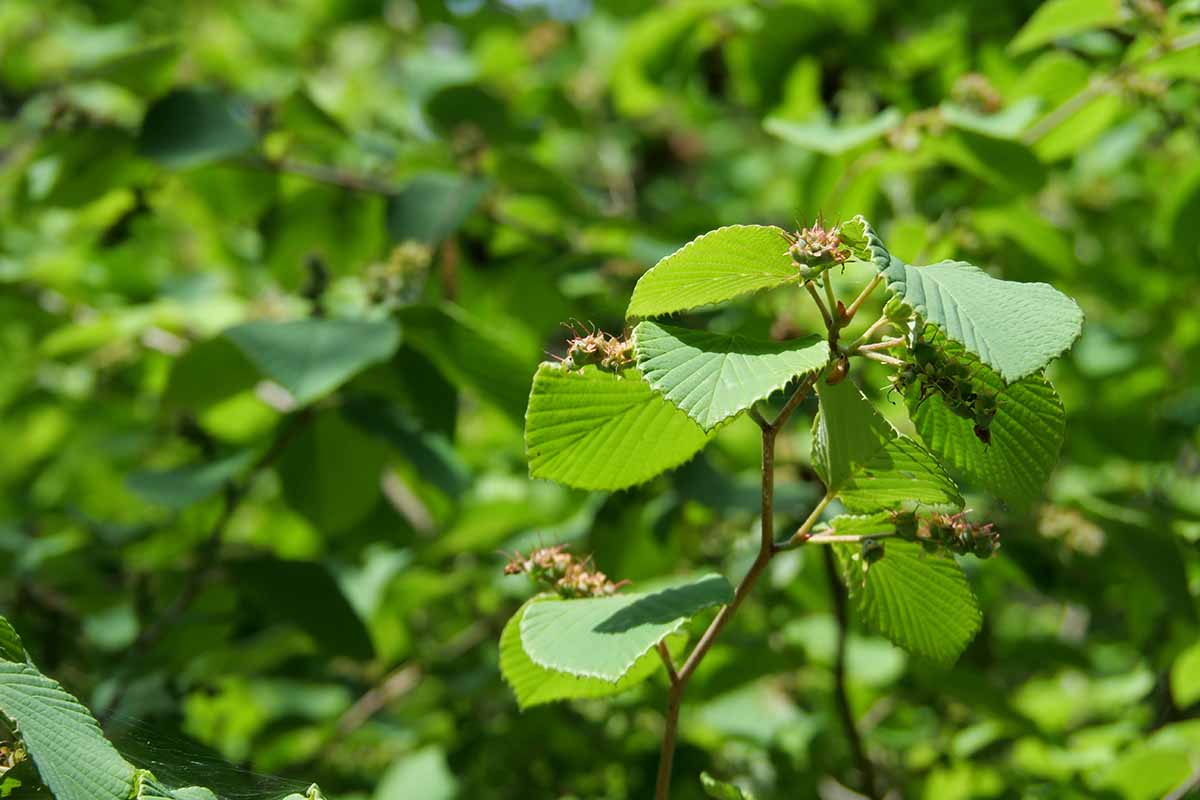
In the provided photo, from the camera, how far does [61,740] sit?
0.70 meters

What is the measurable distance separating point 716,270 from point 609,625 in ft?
0.84

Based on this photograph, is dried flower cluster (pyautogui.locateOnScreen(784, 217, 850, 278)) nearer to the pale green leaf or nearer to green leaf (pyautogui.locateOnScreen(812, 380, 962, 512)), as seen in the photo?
green leaf (pyautogui.locateOnScreen(812, 380, 962, 512))

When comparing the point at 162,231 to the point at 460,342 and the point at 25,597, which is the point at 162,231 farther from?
the point at 460,342

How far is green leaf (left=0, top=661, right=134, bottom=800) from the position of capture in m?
0.67

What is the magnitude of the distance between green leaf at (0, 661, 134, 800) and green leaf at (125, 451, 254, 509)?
94 centimetres

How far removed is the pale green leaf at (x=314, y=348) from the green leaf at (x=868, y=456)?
0.69 meters

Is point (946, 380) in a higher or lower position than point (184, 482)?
higher

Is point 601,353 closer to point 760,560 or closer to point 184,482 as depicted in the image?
point 760,560

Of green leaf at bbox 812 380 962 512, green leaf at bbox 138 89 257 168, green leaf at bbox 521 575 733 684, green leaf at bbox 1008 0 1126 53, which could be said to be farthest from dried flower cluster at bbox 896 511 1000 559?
green leaf at bbox 138 89 257 168

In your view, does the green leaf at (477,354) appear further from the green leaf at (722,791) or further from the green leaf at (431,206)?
the green leaf at (722,791)

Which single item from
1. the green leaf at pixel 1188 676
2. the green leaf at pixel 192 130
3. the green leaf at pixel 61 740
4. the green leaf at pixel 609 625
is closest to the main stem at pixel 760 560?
the green leaf at pixel 609 625

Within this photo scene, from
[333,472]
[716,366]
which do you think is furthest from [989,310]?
[333,472]

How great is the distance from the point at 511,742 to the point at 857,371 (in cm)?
81

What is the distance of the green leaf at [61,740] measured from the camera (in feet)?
2.21
